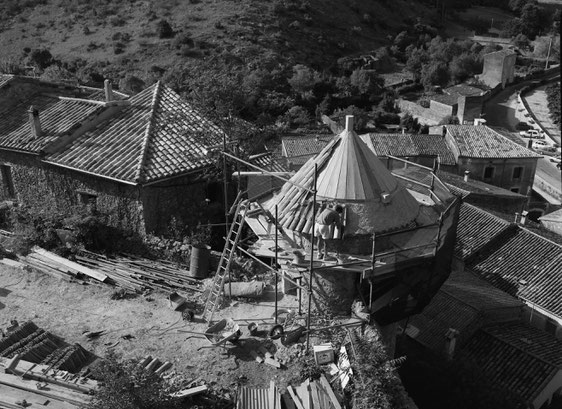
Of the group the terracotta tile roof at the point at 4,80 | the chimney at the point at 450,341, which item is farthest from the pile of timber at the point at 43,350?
the chimney at the point at 450,341

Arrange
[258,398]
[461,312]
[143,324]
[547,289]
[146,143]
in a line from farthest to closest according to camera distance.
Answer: [547,289], [461,312], [146,143], [143,324], [258,398]

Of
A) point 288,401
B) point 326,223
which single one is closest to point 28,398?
point 288,401

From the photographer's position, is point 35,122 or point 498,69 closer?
point 35,122

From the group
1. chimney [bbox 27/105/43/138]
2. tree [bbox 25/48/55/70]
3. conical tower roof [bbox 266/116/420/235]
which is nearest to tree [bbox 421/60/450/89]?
tree [bbox 25/48/55/70]

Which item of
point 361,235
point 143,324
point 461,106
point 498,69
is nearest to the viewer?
point 361,235

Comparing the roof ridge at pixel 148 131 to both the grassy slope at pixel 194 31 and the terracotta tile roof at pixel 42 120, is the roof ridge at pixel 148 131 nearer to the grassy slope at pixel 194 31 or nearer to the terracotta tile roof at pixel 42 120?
the terracotta tile roof at pixel 42 120

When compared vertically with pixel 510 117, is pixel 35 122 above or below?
above

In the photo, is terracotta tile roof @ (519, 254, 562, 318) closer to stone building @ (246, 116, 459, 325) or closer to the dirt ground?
stone building @ (246, 116, 459, 325)

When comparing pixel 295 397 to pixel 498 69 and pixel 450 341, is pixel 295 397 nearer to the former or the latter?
pixel 450 341
